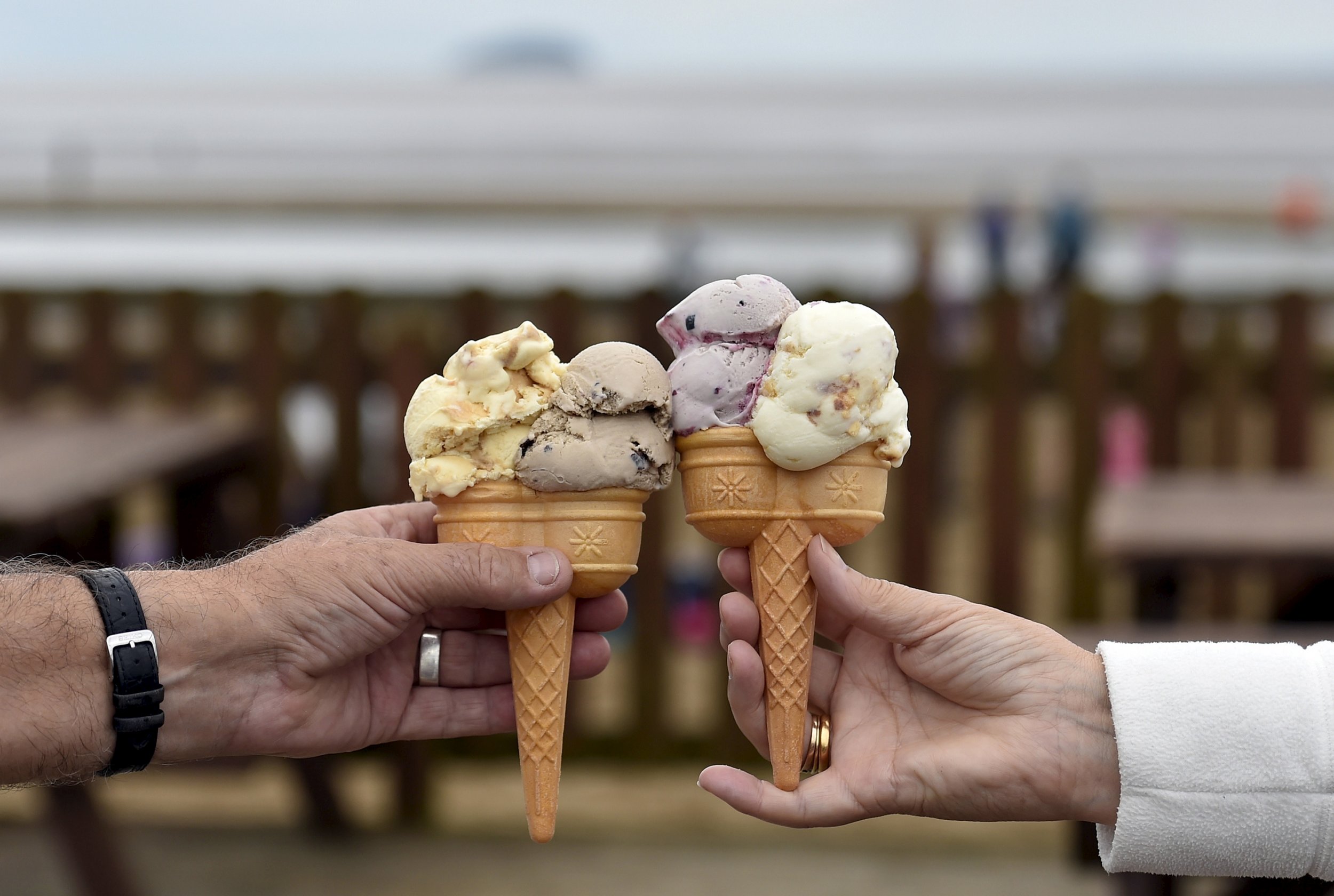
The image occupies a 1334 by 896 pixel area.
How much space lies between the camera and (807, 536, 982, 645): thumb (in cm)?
188

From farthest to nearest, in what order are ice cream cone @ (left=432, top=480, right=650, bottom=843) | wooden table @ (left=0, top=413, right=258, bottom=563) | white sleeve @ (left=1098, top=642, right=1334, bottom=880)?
1. wooden table @ (left=0, top=413, right=258, bottom=563)
2. ice cream cone @ (left=432, top=480, right=650, bottom=843)
3. white sleeve @ (left=1098, top=642, right=1334, bottom=880)

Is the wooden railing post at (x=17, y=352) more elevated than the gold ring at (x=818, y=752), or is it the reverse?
the wooden railing post at (x=17, y=352)

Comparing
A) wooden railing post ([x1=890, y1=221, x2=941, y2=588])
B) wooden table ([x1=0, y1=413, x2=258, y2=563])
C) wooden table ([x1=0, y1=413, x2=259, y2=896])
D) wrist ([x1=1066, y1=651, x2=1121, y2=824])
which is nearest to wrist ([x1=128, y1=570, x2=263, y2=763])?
wrist ([x1=1066, y1=651, x2=1121, y2=824])

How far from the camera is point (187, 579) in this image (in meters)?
1.90

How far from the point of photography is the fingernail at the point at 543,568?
186 centimetres

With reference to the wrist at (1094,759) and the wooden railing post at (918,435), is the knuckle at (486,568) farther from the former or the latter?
the wooden railing post at (918,435)

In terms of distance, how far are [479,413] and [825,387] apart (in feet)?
1.80

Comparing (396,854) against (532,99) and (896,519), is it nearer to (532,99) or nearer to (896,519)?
(896,519)

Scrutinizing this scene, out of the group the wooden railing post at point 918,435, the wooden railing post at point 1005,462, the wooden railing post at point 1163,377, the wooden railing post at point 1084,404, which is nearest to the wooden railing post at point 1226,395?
the wooden railing post at point 1163,377

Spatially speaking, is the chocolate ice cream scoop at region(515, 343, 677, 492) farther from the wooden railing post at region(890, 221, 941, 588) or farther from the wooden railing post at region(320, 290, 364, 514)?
the wooden railing post at region(320, 290, 364, 514)

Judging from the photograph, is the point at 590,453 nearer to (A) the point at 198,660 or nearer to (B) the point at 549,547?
(B) the point at 549,547

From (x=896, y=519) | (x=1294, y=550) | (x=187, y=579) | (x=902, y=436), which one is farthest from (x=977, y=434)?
(x=187, y=579)

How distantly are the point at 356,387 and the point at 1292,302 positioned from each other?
152 inches

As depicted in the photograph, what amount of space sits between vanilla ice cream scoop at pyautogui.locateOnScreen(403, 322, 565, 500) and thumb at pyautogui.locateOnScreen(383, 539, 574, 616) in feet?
0.35
